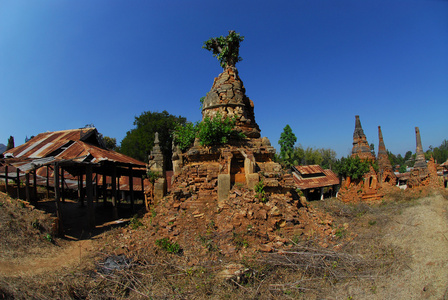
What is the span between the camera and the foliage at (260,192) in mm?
7034

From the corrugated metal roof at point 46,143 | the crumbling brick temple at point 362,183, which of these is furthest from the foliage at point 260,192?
the crumbling brick temple at point 362,183

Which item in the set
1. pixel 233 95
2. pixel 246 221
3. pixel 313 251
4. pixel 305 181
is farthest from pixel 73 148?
pixel 305 181

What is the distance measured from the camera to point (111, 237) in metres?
8.12

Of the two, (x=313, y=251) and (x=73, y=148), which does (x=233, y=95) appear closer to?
(x=313, y=251)

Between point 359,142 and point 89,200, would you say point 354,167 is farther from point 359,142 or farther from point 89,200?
point 89,200

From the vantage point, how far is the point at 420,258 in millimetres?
5742

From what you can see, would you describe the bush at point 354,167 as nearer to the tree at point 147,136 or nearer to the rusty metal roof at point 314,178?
the rusty metal roof at point 314,178

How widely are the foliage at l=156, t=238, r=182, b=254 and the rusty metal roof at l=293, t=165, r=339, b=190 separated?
47.2 feet

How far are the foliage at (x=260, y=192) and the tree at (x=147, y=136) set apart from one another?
24570mm

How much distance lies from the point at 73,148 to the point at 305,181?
1640 centimetres

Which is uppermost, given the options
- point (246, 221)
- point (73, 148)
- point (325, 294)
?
point (73, 148)

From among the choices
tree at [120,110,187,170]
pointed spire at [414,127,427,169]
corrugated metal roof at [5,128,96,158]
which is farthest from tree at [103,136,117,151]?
pointed spire at [414,127,427,169]

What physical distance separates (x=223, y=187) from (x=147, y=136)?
25.8 meters

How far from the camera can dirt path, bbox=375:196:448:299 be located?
4.52 metres
